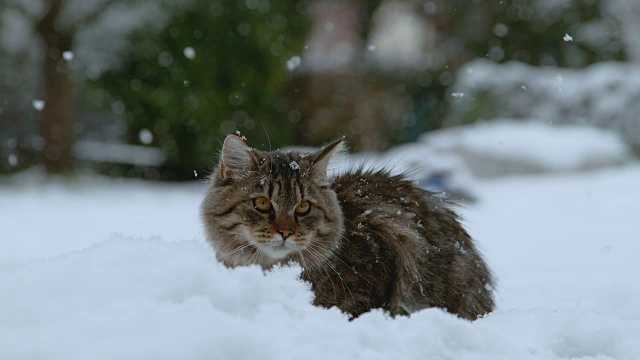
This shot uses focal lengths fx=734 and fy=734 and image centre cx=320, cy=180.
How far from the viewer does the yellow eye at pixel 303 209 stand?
3.11m

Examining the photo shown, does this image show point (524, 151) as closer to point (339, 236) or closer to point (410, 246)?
point (410, 246)

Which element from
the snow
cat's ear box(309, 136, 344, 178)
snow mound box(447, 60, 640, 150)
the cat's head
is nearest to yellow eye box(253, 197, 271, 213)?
the cat's head

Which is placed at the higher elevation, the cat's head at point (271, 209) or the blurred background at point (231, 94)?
the blurred background at point (231, 94)

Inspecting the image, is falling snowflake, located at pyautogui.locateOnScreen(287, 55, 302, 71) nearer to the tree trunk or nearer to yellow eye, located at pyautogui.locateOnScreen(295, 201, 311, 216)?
the tree trunk

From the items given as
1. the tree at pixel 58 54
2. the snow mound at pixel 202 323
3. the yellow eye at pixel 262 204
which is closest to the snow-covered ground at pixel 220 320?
the snow mound at pixel 202 323

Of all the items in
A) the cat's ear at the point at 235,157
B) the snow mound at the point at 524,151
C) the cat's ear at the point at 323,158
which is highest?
the snow mound at the point at 524,151

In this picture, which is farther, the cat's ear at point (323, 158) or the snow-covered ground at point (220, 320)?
the cat's ear at point (323, 158)

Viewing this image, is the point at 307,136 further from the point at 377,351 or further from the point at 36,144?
the point at 377,351

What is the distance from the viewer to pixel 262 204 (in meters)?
3.10

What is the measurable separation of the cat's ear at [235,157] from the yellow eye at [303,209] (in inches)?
11.4

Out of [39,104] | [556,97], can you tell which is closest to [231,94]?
[39,104]

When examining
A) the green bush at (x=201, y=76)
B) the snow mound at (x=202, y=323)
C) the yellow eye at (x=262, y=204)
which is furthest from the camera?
the green bush at (x=201, y=76)

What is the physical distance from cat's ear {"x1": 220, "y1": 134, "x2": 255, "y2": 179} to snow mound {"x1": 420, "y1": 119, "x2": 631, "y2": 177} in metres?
7.08

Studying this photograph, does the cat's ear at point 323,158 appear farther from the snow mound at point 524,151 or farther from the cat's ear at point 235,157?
the snow mound at point 524,151
